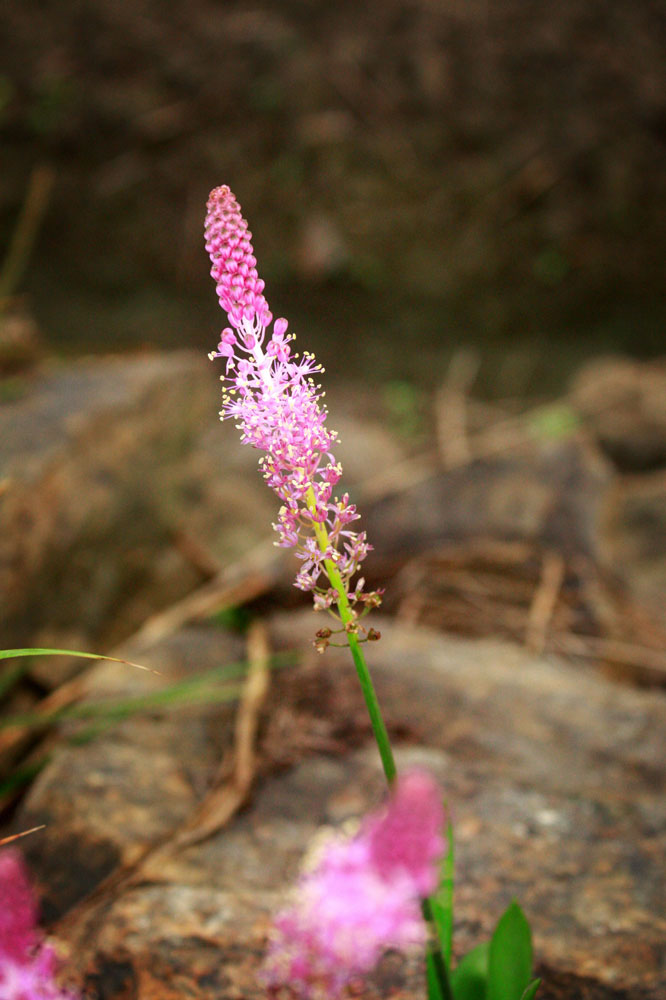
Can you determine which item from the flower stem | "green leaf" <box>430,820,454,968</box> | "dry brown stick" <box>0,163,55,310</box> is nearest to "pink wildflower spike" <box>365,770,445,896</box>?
the flower stem

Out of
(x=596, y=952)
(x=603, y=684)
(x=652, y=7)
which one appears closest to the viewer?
(x=596, y=952)

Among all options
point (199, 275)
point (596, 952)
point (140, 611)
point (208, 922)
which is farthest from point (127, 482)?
point (199, 275)

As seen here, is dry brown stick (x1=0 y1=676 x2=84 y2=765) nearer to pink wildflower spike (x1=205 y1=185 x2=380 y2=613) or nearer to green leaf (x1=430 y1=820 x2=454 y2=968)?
green leaf (x1=430 y1=820 x2=454 y2=968)

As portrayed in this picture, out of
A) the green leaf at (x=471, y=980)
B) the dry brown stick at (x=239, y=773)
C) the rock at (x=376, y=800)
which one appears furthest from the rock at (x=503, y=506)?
the green leaf at (x=471, y=980)

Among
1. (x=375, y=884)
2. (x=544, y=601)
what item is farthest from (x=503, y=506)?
(x=375, y=884)

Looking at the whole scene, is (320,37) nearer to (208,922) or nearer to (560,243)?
(560,243)

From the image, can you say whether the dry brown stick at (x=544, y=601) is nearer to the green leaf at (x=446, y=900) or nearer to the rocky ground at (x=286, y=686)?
the rocky ground at (x=286, y=686)
